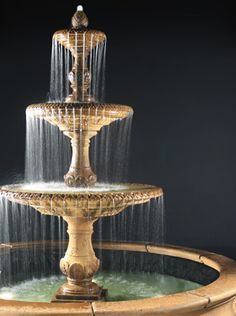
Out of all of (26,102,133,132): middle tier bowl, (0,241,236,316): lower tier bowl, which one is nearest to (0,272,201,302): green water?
(0,241,236,316): lower tier bowl

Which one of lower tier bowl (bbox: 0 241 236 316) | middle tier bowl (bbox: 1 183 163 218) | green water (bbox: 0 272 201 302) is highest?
middle tier bowl (bbox: 1 183 163 218)

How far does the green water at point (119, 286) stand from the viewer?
247 inches

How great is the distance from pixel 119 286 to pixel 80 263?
969mm

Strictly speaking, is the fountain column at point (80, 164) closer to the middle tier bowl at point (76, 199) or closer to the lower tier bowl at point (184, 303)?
the middle tier bowl at point (76, 199)

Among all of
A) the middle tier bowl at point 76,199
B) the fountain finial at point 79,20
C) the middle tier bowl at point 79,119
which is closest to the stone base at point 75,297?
the middle tier bowl at point 76,199

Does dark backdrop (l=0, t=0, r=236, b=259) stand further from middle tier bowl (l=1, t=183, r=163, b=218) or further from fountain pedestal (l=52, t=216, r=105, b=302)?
middle tier bowl (l=1, t=183, r=163, b=218)

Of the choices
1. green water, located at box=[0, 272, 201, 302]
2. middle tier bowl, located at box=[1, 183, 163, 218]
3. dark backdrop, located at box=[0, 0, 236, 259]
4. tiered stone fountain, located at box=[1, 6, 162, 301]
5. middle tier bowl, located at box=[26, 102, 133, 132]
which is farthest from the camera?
dark backdrop, located at box=[0, 0, 236, 259]

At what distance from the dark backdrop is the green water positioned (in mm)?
2393

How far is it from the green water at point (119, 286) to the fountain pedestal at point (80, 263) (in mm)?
322

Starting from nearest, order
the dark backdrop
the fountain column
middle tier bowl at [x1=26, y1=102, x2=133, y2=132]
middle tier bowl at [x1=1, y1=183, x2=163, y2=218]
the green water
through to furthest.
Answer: middle tier bowl at [x1=1, y1=183, x2=163, y2=218] → middle tier bowl at [x1=26, y1=102, x2=133, y2=132] → the fountain column → the green water → the dark backdrop

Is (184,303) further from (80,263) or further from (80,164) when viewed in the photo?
(80,164)

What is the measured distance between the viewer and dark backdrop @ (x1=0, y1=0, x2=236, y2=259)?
929cm

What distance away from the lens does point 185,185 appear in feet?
30.8

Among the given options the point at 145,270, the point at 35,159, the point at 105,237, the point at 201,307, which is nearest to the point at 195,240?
the point at 105,237
